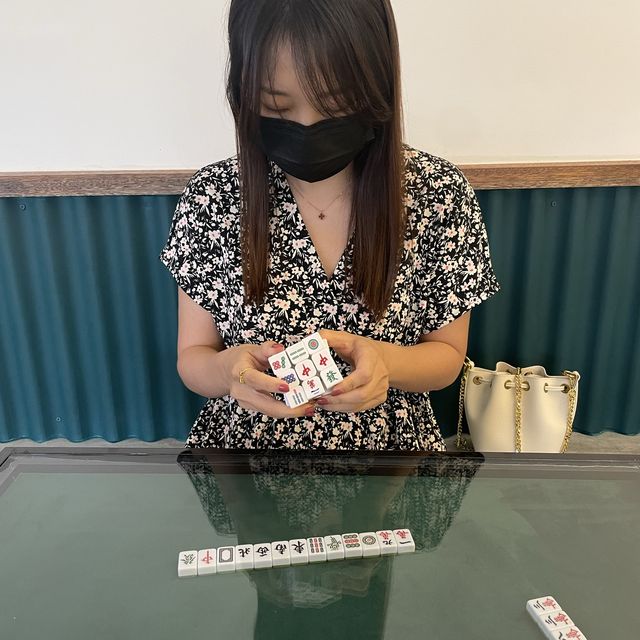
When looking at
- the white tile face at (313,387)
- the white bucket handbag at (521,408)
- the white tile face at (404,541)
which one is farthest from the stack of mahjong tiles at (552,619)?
the white bucket handbag at (521,408)

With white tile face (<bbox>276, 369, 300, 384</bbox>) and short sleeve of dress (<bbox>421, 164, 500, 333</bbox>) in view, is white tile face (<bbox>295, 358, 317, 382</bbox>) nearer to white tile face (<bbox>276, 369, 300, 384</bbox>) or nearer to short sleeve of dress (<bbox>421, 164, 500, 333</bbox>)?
white tile face (<bbox>276, 369, 300, 384</bbox>)

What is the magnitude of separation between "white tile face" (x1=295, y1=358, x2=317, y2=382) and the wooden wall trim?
1.05m

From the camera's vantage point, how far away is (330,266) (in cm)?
119

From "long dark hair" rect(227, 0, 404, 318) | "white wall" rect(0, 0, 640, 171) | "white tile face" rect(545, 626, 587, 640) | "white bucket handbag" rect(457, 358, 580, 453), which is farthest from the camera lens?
"white bucket handbag" rect(457, 358, 580, 453)

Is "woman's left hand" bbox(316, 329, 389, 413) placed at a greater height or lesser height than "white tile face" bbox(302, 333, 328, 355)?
lesser

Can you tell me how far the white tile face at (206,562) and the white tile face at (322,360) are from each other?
30cm

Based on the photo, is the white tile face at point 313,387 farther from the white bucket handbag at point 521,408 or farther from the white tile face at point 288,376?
the white bucket handbag at point 521,408

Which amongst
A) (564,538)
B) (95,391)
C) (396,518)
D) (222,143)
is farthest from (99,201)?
(564,538)

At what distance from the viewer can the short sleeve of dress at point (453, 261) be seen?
1210mm

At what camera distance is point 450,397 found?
2047mm

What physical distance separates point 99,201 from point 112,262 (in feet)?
0.63

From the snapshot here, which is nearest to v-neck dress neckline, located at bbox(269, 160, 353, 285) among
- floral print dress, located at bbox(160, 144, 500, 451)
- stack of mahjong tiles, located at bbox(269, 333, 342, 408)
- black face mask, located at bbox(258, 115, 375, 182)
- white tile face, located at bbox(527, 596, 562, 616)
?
floral print dress, located at bbox(160, 144, 500, 451)

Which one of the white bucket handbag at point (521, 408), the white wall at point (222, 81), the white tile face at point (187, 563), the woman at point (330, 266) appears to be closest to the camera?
the white tile face at point (187, 563)

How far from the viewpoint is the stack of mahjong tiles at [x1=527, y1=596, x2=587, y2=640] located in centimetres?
70
